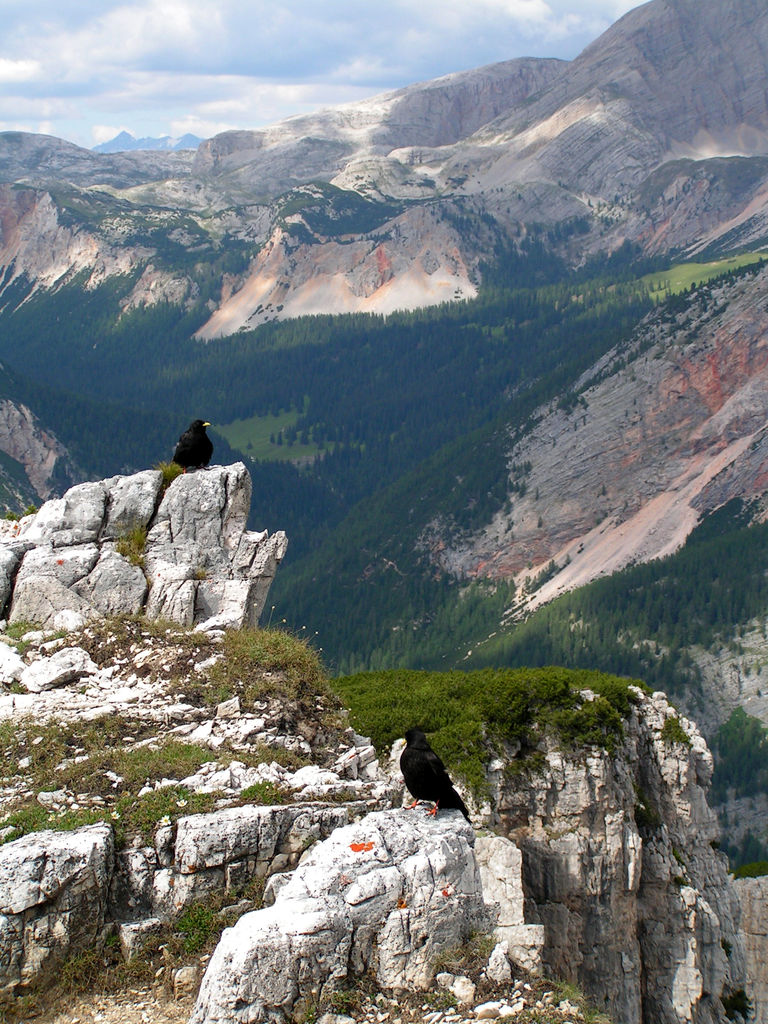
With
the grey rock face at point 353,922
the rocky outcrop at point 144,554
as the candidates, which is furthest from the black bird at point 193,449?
the grey rock face at point 353,922

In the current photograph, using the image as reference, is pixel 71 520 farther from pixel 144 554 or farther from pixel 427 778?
pixel 427 778

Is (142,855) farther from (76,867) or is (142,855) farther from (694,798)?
(694,798)

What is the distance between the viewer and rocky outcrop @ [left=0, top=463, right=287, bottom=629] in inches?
1187

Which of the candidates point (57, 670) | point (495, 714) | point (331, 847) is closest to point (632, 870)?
point (495, 714)

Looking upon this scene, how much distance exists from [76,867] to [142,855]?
1.39 m

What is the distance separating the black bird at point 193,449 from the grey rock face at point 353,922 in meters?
17.0

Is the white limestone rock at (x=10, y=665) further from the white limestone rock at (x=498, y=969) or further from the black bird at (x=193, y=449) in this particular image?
the white limestone rock at (x=498, y=969)

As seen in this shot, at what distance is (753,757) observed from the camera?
145500mm

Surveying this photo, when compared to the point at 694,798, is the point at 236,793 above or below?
above

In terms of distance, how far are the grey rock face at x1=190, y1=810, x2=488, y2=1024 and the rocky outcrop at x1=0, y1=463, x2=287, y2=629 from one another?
1084 cm

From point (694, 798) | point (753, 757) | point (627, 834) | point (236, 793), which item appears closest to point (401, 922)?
point (236, 793)

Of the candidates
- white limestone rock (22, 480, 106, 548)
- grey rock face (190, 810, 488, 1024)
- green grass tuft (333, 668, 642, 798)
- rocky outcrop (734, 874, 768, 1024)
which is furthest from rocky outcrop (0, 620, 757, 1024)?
rocky outcrop (734, 874, 768, 1024)

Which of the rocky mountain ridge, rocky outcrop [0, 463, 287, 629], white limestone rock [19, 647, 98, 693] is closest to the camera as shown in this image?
the rocky mountain ridge

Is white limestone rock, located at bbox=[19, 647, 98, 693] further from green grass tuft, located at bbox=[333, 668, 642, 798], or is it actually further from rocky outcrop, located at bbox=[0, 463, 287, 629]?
green grass tuft, located at bbox=[333, 668, 642, 798]
